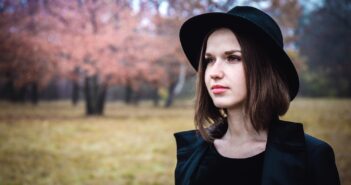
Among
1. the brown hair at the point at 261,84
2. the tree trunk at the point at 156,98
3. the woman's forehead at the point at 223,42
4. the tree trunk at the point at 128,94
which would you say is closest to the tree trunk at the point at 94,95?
the tree trunk at the point at 128,94

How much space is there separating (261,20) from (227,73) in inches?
10.6

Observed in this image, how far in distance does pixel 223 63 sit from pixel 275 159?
17.8 inches

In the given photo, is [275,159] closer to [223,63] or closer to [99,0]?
[223,63]

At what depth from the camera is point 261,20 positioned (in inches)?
51.4

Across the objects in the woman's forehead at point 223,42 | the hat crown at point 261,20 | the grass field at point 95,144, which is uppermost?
the hat crown at point 261,20

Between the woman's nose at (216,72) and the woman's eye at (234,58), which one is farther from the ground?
the woman's eye at (234,58)

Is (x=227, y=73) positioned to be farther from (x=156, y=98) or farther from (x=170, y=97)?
(x=156, y=98)

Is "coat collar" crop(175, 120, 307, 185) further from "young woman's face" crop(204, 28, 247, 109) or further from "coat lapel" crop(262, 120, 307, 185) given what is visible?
"young woman's face" crop(204, 28, 247, 109)

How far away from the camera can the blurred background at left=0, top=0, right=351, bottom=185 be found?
3.32 m

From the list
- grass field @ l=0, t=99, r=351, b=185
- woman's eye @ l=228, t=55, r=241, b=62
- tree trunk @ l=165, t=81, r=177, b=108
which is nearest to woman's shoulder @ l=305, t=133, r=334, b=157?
woman's eye @ l=228, t=55, r=241, b=62

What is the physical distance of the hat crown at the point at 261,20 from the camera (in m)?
1.28

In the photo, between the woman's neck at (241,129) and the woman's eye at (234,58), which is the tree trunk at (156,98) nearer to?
the woman's neck at (241,129)

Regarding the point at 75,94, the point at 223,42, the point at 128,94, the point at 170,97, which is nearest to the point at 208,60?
the point at 223,42

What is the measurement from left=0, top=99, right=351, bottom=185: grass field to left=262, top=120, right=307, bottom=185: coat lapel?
248 centimetres
